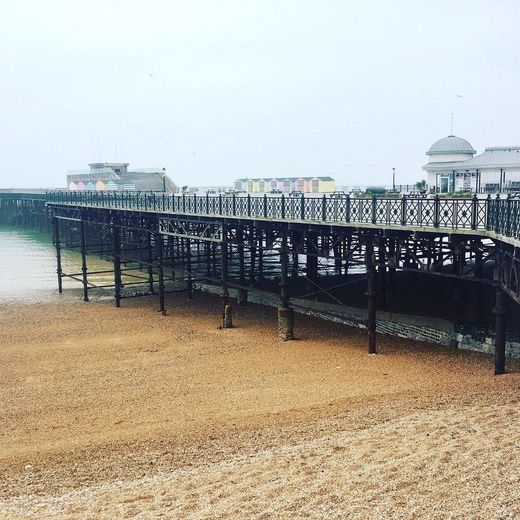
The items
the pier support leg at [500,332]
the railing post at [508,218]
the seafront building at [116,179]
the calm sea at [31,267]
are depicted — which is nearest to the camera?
the railing post at [508,218]

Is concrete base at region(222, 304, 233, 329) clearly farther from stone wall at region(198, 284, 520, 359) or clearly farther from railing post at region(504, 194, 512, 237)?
railing post at region(504, 194, 512, 237)

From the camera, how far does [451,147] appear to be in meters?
38.6

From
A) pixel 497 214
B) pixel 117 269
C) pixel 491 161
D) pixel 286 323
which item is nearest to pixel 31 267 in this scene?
pixel 117 269

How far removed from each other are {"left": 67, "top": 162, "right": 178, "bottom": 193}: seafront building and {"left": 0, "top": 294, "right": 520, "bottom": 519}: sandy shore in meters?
51.7

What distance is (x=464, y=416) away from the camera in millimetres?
11148

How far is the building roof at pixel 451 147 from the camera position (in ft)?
125

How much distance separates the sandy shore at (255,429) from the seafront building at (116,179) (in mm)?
51733

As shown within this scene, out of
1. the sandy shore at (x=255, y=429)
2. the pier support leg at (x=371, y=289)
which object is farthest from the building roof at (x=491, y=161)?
the pier support leg at (x=371, y=289)

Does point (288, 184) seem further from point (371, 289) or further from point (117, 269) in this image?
point (371, 289)

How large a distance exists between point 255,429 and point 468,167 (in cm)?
2568

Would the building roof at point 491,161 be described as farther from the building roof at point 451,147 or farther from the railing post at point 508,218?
the railing post at point 508,218

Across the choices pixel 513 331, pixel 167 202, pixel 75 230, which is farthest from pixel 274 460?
pixel 75 230

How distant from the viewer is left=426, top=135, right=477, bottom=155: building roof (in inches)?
1497

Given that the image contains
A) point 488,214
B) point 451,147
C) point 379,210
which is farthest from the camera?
point 451,147
